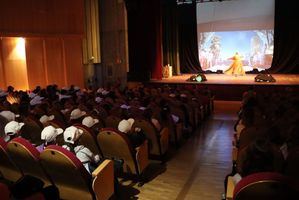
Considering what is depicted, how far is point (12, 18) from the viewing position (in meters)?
11.6

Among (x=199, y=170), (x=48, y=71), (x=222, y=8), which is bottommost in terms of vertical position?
(x=199, y=170)

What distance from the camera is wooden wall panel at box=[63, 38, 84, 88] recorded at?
1386cm

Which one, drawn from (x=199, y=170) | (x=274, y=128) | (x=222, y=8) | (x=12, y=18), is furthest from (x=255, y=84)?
(x=12, y=18)

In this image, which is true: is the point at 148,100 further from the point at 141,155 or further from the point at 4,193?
the point at 4,193

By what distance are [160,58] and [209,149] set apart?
29.6 feet

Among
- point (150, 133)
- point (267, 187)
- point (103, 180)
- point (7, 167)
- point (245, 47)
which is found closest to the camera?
point (267, 187)

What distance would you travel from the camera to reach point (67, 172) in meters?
3.34

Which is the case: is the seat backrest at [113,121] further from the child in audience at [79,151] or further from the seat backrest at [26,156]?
the seat backrest at [26,156]

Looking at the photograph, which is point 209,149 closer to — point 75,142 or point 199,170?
point 199,170

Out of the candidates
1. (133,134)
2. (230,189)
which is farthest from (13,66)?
(230,189)

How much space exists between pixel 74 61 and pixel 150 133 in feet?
32.5

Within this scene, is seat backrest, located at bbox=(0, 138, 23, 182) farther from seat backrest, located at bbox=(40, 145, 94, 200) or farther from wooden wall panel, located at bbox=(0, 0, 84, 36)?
wooden wall panel, located at bbox=(0, 0, 84, 36)

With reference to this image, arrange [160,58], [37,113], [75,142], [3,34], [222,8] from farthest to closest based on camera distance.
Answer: [222,8] → [160,58] → [3,34] → [37,113] → [75,142]

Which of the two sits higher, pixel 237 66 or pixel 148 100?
pixel 237 66
